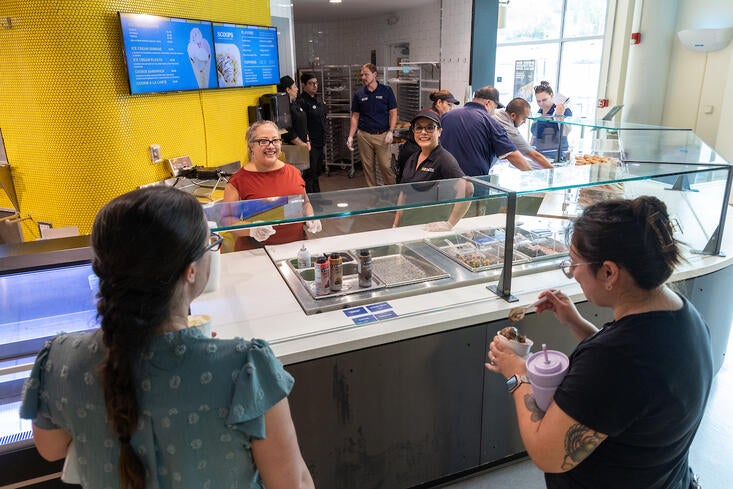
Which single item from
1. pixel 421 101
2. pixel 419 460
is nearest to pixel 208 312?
pixel 419 460

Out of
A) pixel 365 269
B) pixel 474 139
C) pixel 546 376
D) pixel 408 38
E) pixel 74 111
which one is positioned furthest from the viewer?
pixel 408 38

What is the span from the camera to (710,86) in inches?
272

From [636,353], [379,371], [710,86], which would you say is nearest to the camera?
[636,353]

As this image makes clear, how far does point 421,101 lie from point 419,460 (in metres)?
7.43

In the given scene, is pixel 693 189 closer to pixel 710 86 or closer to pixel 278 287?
pixel 278 287

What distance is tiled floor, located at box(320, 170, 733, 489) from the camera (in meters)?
2.28

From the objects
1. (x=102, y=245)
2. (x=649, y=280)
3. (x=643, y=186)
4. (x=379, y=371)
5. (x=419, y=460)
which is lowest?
(x=419, y=460)

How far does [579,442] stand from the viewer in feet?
3.75

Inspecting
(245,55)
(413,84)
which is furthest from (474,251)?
(413,84)

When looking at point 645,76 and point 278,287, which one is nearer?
point 278,287

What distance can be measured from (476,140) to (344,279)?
7.02ft

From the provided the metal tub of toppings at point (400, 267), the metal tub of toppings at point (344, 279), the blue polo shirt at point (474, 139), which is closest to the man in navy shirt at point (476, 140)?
the blue polo shirt at point (474, 139)

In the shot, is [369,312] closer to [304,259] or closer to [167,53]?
[304,259]

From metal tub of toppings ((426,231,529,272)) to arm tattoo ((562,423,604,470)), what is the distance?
4.18ft
